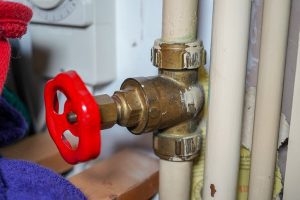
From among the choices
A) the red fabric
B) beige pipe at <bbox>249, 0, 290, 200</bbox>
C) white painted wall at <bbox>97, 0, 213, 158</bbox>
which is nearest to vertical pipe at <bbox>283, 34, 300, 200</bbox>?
beige pipe at <bbox>249, 0, 290, 200</bbox>

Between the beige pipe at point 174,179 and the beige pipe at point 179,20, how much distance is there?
132 mm

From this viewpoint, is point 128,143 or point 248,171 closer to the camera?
point 248,171

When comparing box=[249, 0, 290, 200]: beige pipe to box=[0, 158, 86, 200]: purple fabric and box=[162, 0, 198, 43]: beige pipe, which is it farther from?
box=[0, 158, 86, 200]: purple fabric

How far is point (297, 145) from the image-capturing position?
36 centimetres

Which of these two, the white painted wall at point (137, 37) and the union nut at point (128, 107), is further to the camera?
the white painted wall at point (137, 37)

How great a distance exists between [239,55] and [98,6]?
0.20 meters

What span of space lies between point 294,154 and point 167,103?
13 centimetres

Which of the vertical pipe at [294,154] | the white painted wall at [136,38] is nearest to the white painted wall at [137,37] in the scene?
the white painted wall at [136,38]

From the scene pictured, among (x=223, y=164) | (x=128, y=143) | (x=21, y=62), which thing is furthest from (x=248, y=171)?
(x=21, y=62)

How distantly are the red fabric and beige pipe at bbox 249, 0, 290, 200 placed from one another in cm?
22

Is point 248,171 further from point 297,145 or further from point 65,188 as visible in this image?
point 65,188

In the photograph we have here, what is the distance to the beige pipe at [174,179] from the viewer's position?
16.0 inches

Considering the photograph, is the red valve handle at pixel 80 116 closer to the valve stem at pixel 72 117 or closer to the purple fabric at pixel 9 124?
the valve stem at pixel 72 117

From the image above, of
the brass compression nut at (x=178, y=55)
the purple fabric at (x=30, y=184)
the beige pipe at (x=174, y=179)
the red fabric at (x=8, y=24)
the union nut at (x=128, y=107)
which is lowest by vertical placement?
the beige pipe at (x=174, y=179)
